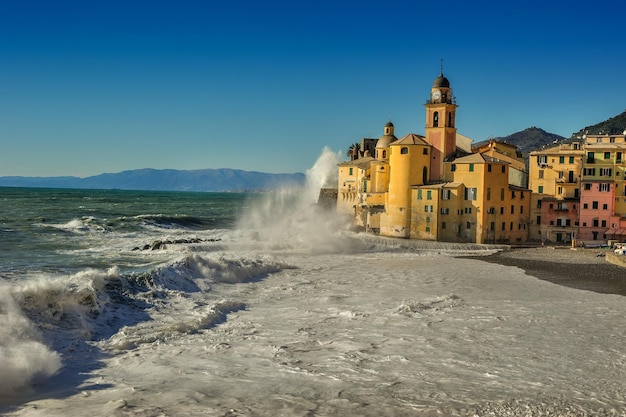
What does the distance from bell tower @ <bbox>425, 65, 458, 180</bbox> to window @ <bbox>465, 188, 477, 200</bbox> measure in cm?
364

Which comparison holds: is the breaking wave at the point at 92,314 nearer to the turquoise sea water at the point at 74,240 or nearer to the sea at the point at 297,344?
the sea at the point at 297,344

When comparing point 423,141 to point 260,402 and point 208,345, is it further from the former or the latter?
point 260,402

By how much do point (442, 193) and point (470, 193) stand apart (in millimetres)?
2244

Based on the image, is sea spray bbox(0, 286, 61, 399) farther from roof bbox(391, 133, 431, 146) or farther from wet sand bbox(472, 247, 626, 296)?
roof bbox(391, 133, 431, 146)

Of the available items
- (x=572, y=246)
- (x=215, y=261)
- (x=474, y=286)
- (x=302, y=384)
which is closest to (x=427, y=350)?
(x=302, y=384)

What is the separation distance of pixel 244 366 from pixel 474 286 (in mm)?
15909

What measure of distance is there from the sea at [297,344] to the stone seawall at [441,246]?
48.4ft

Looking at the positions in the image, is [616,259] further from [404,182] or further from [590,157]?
[404,182]

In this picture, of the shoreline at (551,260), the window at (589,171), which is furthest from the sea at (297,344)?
the window at (589,171)

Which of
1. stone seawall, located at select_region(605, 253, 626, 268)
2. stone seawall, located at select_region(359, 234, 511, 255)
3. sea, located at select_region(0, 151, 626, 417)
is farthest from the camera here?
stone seawall, located at select_region(359, 234, 511, 255)

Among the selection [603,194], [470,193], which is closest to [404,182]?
[470,193]

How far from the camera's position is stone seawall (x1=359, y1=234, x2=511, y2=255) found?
4478 cm

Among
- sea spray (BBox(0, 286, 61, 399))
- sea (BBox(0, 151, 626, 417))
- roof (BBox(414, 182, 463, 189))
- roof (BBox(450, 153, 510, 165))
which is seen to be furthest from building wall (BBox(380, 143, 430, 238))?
sea spray (BBox(0, 286, 61, 399))

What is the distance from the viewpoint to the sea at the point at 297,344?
11.6 m
